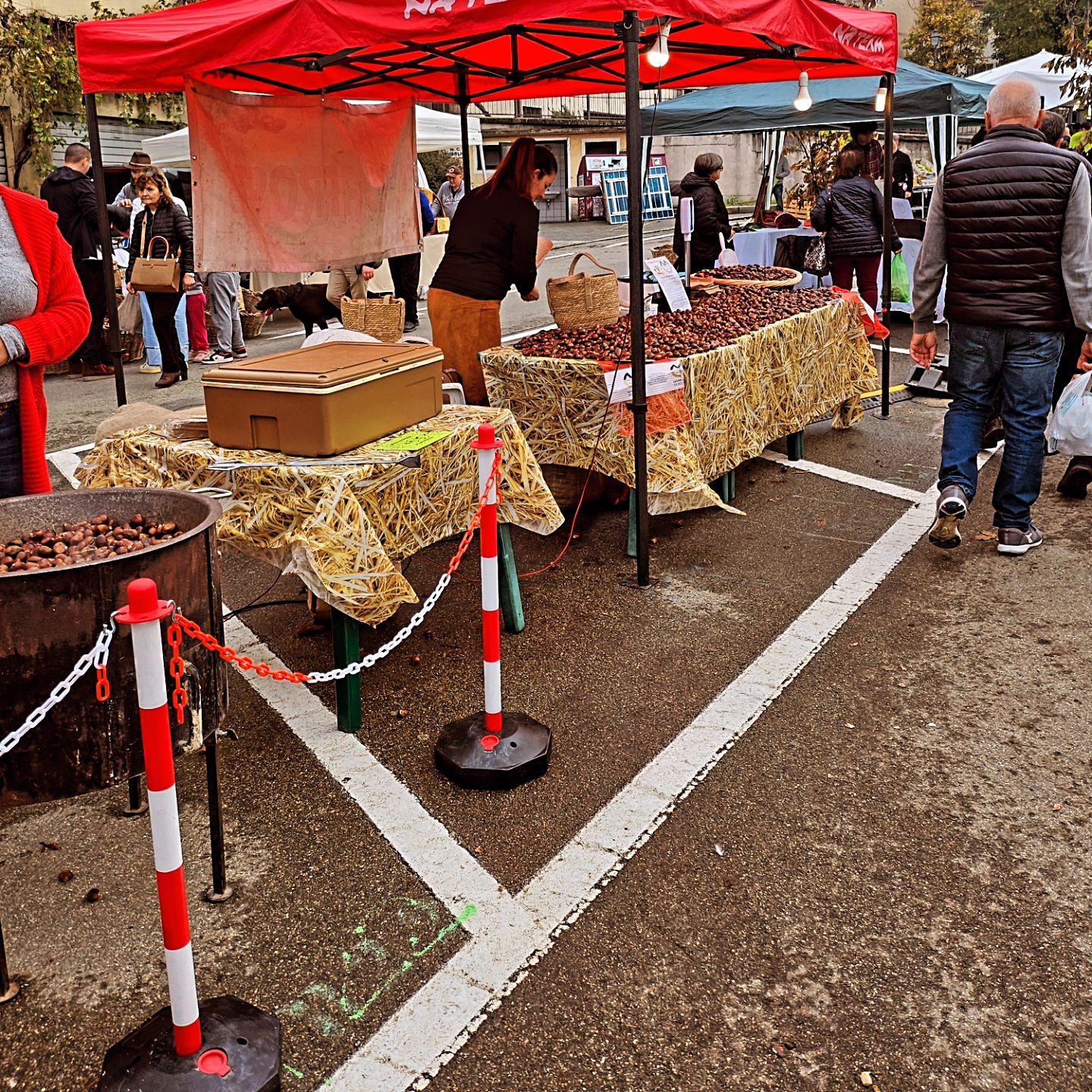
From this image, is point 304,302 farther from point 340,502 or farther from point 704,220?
point 340,502

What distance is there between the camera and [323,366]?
4.11m

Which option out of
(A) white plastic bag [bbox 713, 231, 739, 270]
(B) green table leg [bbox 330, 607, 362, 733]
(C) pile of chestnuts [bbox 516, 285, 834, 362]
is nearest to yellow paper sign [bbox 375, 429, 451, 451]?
(B) green table leg [bbox 330, 607, 362, 733]

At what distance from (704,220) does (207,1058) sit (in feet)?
37.9

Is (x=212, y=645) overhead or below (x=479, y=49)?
below

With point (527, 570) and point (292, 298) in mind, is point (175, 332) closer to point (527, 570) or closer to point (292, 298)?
point (292, 298)

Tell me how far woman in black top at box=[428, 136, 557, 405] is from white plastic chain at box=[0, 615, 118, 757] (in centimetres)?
435

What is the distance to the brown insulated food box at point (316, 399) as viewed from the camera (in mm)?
3898

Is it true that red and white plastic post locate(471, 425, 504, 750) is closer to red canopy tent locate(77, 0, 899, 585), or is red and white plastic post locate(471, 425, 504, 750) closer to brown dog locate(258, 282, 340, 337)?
red canopy tent locate(77, 0, 899, 585)

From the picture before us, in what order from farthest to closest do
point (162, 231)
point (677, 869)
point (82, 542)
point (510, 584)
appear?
point (162, 231)
point (510, 584)
point (677, 869)
point (82, 542)

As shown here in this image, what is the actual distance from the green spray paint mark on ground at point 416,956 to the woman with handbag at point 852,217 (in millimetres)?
9853

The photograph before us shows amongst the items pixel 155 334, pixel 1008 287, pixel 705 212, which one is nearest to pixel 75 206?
pixel 155 334

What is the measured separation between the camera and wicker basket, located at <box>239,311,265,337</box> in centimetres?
1426

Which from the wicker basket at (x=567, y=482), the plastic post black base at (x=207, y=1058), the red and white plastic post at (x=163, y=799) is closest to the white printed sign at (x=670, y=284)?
the wicker basket at (x=567, y=482)

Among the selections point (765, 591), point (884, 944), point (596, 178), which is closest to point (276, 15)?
point (765, 591)
